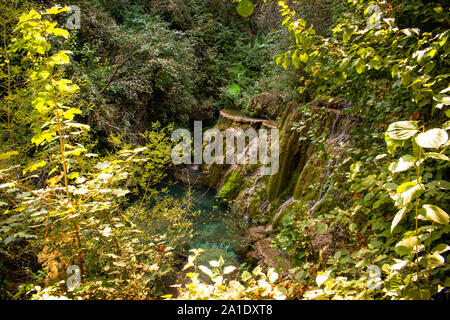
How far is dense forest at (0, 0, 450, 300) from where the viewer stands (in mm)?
1123

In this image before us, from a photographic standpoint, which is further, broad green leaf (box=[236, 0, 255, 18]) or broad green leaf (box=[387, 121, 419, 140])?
broad green leaf (box=[236, 0, 255, 18])

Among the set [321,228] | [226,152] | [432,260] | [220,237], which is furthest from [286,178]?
[432,260]

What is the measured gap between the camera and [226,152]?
8297 mm

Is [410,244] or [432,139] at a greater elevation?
[432,139]

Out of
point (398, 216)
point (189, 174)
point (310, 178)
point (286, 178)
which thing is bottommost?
point (189, 174)

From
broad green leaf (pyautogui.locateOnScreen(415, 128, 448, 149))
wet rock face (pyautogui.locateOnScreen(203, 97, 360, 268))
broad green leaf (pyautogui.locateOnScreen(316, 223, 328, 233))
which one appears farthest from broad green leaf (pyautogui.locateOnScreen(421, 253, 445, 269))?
wet rock face (pyautogui.locateOnScreen(203, 97, 360, 268))

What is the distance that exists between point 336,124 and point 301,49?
3.70 metres

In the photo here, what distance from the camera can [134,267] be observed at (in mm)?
1465

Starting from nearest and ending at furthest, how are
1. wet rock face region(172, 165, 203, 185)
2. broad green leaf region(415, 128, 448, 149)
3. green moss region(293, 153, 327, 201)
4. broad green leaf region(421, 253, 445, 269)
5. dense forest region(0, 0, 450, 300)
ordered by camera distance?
broad green leaf region(415, 128, 448, 149), broad green leaf region(421, 253, 445, 269), dense forest region(0, 0, 450, 300), green moss region(293, 153, 327, 201), wet rock face region(172, 165, 203, 185)

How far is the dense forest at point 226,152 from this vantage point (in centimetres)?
112

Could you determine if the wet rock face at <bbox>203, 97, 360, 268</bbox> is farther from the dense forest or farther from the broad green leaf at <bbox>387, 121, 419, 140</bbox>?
the broad green leaf at <bbox>387, 121, 419, 140</bbox>

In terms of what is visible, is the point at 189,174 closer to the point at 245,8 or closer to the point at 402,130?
the point at 245,8

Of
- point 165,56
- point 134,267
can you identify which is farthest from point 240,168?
point 134,267

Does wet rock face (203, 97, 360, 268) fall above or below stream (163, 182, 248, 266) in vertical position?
above
